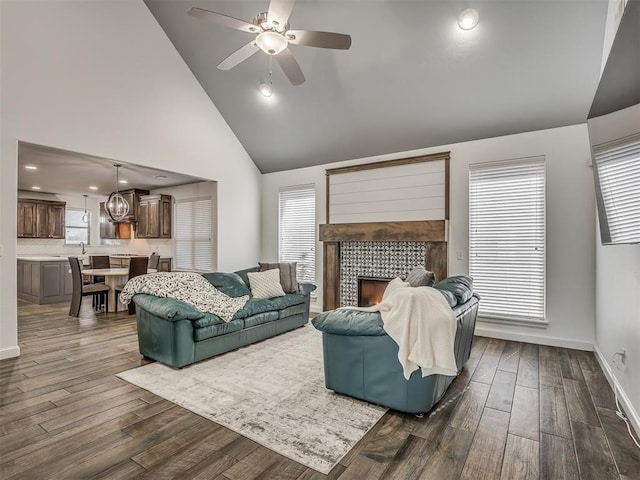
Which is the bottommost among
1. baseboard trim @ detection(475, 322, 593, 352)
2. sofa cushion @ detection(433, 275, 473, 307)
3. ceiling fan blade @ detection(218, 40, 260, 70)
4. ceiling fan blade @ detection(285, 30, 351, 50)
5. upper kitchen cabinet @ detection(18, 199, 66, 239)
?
baseboard trim @ detection(475, 322, 593, 352)

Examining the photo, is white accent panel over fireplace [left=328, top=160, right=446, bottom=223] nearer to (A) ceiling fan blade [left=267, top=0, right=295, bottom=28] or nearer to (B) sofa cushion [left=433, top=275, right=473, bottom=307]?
(B) sofa cushion [left=433, top=275, right=473, bottom=307]

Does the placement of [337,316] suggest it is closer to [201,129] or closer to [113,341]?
[113,341]

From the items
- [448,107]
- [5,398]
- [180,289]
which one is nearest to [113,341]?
[180,289]

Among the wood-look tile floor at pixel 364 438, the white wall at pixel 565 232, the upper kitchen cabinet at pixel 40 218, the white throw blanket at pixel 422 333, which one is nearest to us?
the wood-look tile floor at pixel 364 438

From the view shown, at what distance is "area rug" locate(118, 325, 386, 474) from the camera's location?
2.12 m

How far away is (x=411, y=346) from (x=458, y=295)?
81cm

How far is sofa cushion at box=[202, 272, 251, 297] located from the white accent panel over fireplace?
1981 mm

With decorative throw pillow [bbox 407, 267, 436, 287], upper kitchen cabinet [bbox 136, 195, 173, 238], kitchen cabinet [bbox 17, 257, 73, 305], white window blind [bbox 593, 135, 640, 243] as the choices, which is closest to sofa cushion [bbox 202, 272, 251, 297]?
decorative throw pillow [bbox 407, 267, 436, 287]

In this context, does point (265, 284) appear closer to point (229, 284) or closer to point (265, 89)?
point (229, 284)

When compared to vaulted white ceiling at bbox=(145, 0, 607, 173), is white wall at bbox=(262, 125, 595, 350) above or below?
below

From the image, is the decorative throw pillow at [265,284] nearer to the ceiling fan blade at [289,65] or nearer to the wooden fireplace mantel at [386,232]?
the wooden fireplace mantel at [386,232]

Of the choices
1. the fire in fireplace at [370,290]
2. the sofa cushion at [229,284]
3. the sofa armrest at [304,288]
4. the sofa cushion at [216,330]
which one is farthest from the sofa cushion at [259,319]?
the fire in fireplace at [370,290]

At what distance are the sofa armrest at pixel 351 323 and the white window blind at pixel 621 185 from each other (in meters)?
1.58

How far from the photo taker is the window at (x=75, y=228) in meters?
8.52
